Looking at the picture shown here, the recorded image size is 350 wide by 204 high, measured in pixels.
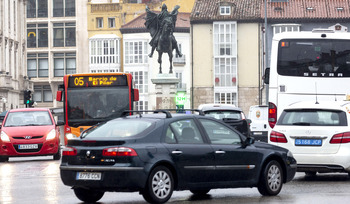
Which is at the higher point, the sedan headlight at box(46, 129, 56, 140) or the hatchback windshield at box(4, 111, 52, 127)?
the hatchback windshield at box(4, 111, 52, 127)

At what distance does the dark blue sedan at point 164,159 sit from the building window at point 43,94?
302ft

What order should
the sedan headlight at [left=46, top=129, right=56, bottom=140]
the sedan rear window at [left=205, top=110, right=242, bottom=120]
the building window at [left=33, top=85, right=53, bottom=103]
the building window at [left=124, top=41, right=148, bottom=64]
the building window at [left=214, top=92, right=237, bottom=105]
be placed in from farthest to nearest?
the building window at [left=33, top=85, right=53, bottom=103] < the building window at [left=124, top=41, right=148, bottom=64] < the building window at [left=214, top=92, right=237, bottom=105] < the sedan rear window at [left=205, top=110, right=242, bottom=120] < the sedan headlight at [left=46, top=129, right=56, bottom=140]

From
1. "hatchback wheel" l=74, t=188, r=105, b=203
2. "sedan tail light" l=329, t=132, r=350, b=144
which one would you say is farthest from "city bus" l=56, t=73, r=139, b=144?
"hatchback wheel" l=74, t=188, r=105, b=203

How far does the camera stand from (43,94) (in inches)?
4163

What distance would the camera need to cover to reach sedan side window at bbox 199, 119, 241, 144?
1410 cm

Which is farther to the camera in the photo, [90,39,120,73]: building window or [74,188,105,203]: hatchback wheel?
[90,39,120,73]: building window

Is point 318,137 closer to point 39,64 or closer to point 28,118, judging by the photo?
point 28,118

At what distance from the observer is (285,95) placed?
24.0 metres

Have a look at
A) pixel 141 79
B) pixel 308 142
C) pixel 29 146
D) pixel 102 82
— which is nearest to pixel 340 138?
pixel 308 142

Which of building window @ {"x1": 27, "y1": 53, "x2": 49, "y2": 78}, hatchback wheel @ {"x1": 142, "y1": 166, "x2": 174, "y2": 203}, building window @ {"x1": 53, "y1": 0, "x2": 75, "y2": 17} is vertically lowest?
hatchback wheel @ {"x1": 142, "y1": 166, "x2": 174, "y2": 203}

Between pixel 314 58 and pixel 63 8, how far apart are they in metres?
82.4

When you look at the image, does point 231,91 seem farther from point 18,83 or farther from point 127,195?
point 127,195

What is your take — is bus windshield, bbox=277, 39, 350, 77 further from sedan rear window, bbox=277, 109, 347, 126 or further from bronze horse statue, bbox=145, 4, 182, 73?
bronze horse statue, bbox=145, 4, 182, 73

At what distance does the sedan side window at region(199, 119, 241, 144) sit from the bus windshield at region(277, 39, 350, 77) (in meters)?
10.1
